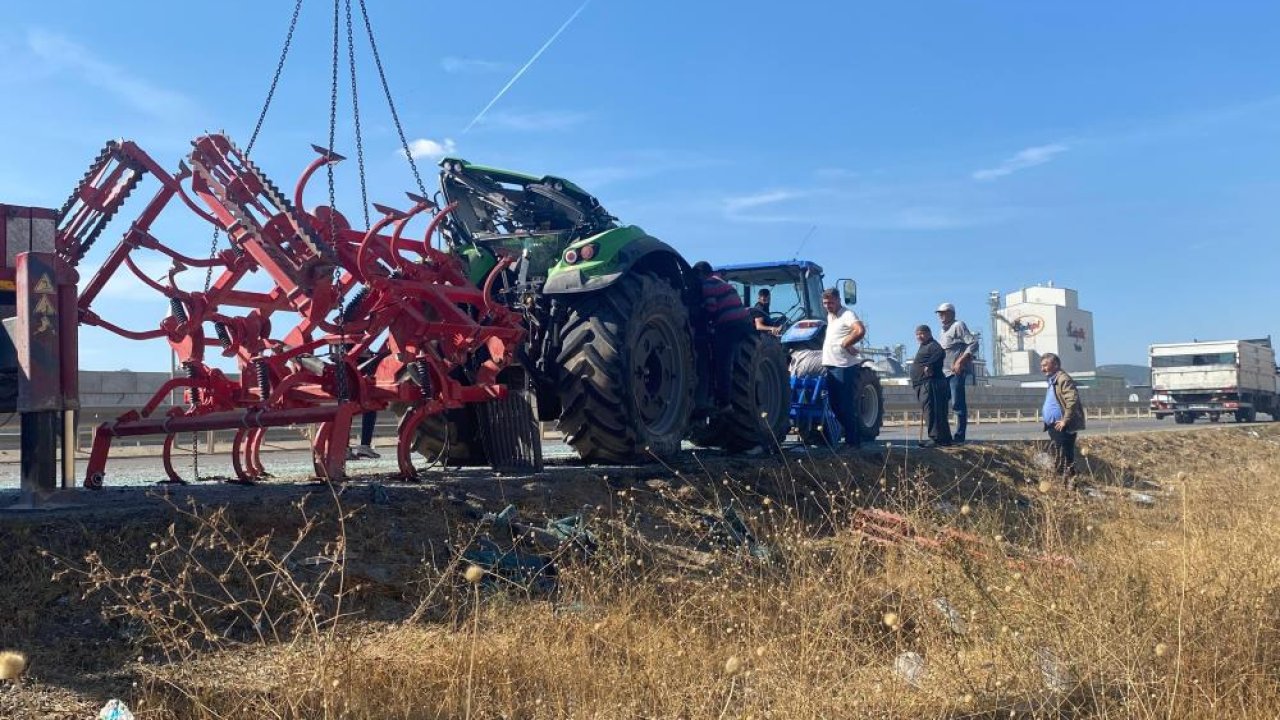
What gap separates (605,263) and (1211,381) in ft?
90.4

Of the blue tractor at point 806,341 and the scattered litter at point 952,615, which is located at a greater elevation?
the blue tractor at point 806,341

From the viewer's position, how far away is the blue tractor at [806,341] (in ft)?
33.1

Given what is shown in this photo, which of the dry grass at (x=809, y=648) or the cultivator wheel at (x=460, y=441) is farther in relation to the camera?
the cultivator wheel at (x=460, y=441)

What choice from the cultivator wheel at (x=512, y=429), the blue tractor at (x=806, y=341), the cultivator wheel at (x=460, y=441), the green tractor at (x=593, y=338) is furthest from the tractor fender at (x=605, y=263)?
the blue tractor at (x=806, y=341)

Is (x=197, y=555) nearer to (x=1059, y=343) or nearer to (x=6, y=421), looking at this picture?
(x=6, y=421)

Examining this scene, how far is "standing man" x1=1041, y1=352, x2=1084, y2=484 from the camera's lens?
356 inches

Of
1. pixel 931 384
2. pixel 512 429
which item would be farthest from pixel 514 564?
pixel 931 384

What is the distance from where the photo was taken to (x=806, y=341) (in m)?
11.5

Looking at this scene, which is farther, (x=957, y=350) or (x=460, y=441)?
(x=957, y=350)

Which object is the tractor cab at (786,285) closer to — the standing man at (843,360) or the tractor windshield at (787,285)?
the tractor windshield at (787,285)

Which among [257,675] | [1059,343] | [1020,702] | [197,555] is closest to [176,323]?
[197,555]

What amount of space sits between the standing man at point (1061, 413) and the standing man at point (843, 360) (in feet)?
5.27

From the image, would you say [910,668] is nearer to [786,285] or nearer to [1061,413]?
[1061,413]

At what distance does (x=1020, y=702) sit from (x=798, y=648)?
0.70m
